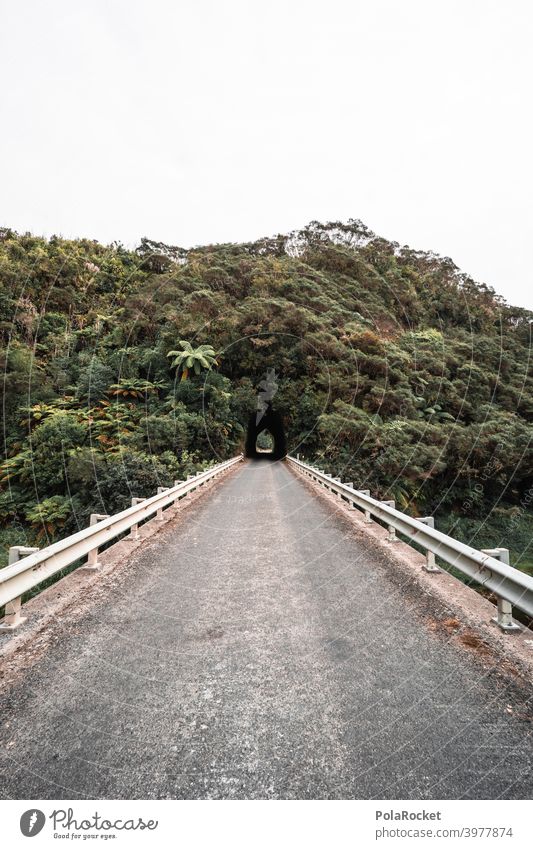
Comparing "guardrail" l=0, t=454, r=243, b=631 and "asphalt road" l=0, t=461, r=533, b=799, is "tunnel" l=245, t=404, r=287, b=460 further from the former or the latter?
"asphalt road" l=0, t=461, r=533, b=799

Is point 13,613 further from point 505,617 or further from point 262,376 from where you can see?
point 262,376

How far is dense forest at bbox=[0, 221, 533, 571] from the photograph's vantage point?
19109 millimetres

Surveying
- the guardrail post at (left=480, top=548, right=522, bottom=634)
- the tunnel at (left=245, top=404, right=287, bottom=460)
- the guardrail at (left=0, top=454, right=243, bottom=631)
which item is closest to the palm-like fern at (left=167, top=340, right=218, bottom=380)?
the tunnel at (left=245, top=404, right=287, bottom=460)

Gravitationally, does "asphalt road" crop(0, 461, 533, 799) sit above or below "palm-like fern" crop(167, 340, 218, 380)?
below

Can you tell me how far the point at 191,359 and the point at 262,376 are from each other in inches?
342

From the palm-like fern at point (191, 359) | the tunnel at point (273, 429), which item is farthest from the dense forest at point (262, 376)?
the tunnel at point (273, 429)

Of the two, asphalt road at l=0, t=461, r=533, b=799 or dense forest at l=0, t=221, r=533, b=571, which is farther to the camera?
dense forest at l=0, t=221, r=533, b=571

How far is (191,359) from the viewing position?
85.6 ft

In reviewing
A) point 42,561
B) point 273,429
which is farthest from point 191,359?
point 42,561

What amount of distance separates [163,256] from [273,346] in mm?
27198

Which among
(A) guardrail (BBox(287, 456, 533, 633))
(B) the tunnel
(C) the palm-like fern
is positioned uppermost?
(C) the palm-like fern

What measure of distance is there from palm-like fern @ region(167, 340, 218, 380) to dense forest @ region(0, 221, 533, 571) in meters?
0.19

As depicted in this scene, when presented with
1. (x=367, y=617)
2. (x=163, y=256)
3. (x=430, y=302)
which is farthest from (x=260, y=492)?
(x=163, y=256)
